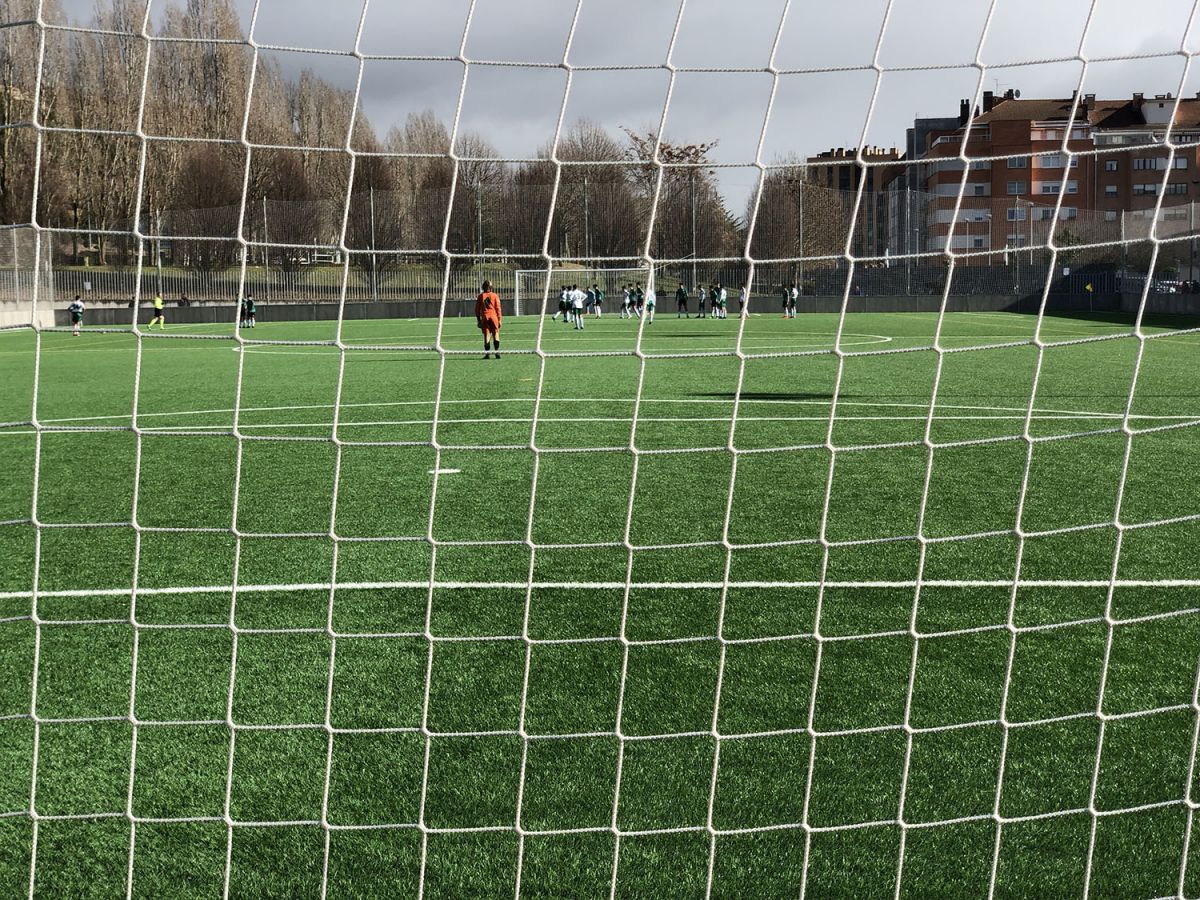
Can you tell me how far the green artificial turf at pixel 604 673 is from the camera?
2836 millimetres

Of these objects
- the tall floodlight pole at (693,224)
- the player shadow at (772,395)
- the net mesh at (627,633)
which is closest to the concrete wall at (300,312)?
the tall floodlight pole at (693,224)

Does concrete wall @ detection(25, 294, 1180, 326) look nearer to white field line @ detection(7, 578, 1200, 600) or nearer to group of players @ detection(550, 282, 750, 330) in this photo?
group of players @ detection(550, 282, 750, 330)

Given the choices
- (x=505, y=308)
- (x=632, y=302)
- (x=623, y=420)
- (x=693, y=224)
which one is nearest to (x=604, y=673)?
(x=623, y=420)

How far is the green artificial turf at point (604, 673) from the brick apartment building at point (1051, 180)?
376 inches

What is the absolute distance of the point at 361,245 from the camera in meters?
35.9

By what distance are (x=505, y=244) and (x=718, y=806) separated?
11.6 meters

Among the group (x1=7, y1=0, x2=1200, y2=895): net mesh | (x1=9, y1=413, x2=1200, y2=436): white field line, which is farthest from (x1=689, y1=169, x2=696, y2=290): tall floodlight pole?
(x1=9, y1=413, x2=1200, y2=436): white field line

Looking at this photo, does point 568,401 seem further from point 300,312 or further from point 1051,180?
point 1051,180

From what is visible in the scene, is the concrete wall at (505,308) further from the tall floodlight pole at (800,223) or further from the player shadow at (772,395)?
the player shadow at (772,395)

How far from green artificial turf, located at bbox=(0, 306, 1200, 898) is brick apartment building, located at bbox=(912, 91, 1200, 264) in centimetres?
955

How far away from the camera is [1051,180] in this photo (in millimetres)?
67625

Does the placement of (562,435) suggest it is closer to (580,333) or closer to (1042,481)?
(1042,481)

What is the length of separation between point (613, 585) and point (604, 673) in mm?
1140

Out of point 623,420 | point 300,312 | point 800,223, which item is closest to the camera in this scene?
point 623,420
